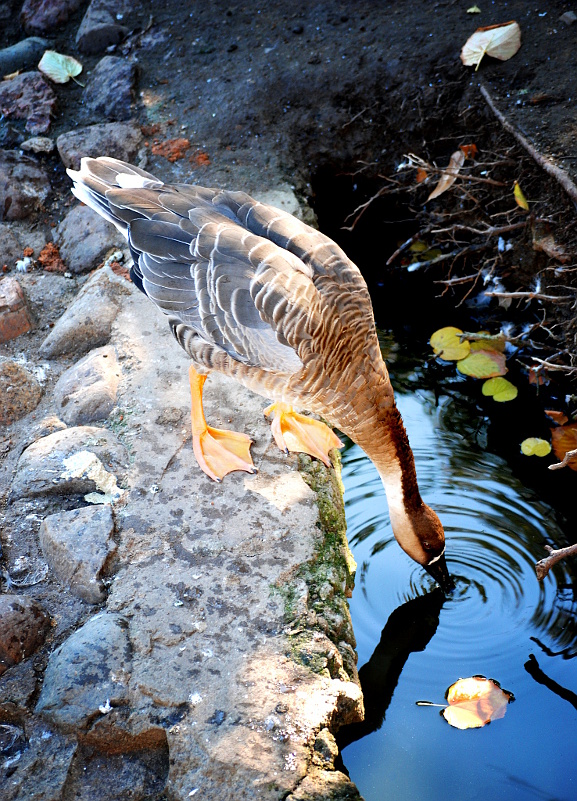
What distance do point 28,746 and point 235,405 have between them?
2054 mm

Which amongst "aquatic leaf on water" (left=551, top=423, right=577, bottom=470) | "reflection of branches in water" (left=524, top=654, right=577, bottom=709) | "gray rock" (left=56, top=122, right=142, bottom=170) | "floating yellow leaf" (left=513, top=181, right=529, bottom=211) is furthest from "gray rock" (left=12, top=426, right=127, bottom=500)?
"floating yellow leaf" (left=513, top=181, right=529, bottom=211)

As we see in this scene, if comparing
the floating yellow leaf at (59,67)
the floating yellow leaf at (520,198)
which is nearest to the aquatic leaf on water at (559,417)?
the floating yellow leaf at (520,198)

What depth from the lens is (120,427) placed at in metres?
3.80

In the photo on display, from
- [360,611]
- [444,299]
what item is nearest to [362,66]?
[444,299]

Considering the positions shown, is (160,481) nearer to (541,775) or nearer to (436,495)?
(436,495)

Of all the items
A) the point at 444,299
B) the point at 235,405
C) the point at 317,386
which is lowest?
the point at 444,299

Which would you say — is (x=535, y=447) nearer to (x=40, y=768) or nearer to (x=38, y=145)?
(x=40, y=768)

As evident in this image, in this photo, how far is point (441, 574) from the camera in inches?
137

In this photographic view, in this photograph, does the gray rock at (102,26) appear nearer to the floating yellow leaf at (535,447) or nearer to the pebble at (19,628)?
the floating yellow leaf at (535,447)

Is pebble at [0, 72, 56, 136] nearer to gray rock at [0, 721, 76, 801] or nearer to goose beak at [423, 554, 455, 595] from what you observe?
goose beak at [423, 554, 455, 595]

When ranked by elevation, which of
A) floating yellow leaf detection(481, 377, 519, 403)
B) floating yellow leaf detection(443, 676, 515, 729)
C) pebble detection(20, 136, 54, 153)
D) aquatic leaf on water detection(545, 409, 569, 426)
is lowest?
floating yellow leaf detection(481, 377, 519, 403)

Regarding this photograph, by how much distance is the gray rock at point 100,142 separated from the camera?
5.45m

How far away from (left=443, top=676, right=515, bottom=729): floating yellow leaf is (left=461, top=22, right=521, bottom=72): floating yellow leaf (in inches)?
169

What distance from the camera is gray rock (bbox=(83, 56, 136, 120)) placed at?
229 inches
